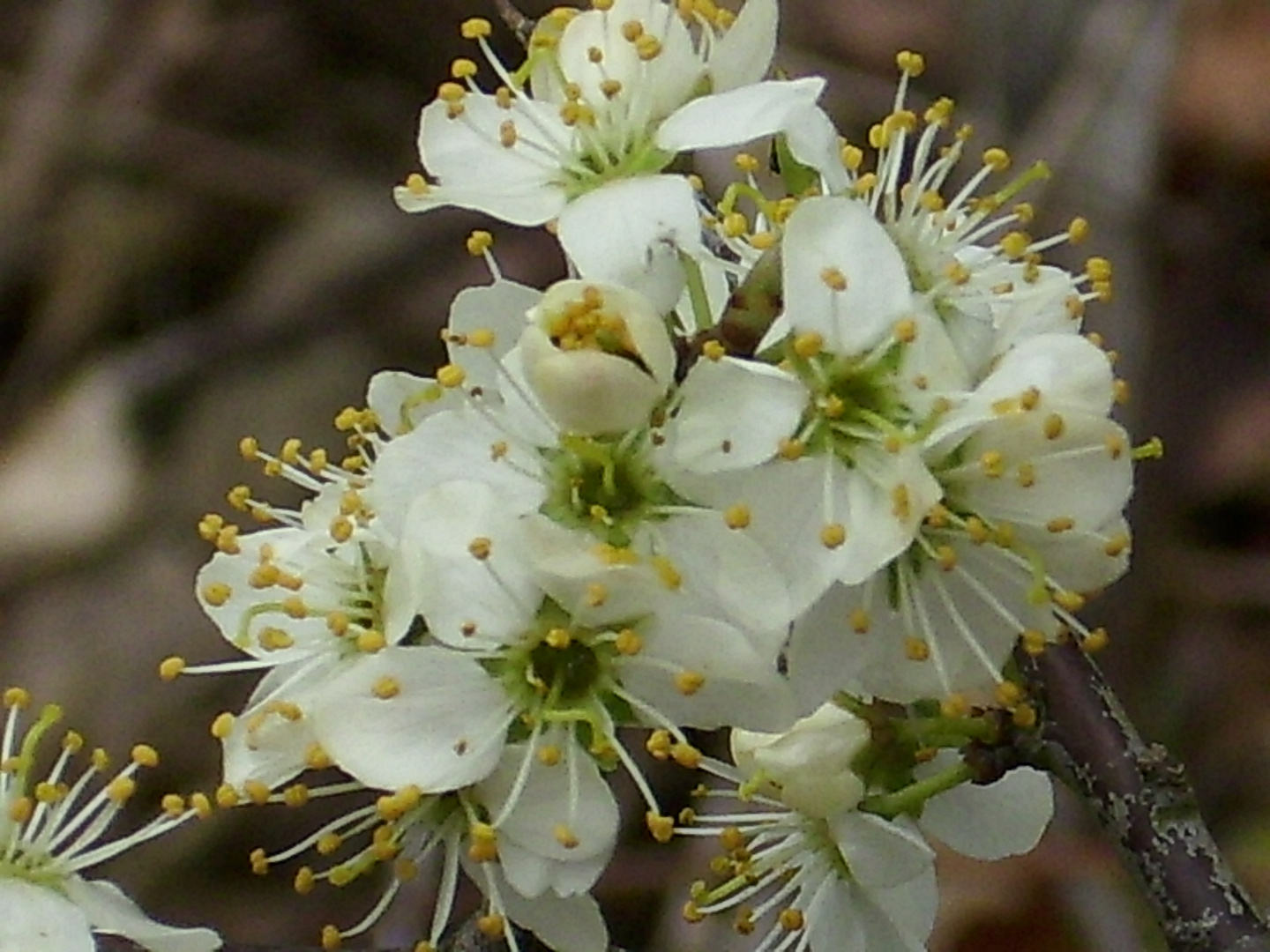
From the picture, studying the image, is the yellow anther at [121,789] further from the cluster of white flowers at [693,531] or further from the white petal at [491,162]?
the white petal at [491,162]

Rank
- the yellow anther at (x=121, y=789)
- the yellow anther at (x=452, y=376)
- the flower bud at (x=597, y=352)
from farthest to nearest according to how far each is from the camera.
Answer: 1. the yellow anther at (x=121, y=789)
2. the yellow anther at (x=452, y=376)
3. the flower bud at (x=597, y=352)

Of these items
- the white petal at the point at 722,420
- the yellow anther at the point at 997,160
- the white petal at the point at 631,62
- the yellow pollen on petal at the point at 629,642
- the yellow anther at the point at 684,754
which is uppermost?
the white petal at the point at 631,62

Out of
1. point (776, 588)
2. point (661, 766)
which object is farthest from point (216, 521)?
point (661, 766)

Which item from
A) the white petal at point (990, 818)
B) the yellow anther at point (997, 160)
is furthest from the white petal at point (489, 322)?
the white petal at point (990, 818)

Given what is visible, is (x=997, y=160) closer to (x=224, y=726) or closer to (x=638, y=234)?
(x=638, y=234)

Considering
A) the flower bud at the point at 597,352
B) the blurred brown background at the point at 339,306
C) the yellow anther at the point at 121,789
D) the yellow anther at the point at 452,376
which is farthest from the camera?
the blurred brown background at the point at 339,306

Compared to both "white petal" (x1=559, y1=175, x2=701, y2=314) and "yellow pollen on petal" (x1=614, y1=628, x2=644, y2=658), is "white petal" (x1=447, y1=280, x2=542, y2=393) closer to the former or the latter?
"white petal" (x1=559, y1=175, x2=701, y2=314)
